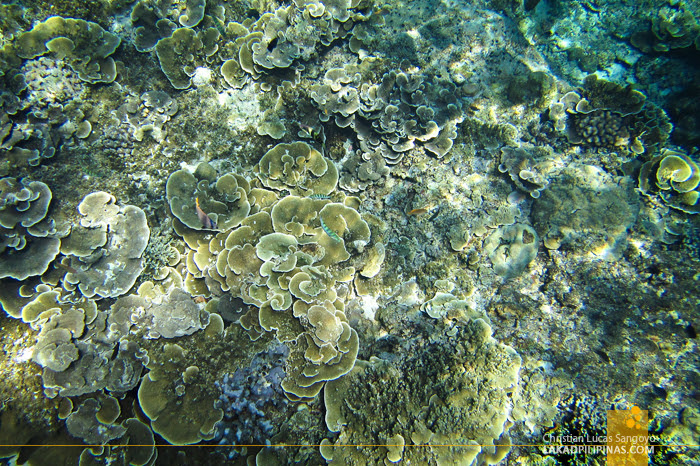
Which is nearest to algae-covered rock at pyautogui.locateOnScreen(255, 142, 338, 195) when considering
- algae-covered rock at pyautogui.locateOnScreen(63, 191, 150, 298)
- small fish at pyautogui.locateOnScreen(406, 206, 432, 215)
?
small fish at pyautogui.locateOnScreen(406, 206, 432, 215)

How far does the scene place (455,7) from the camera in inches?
239

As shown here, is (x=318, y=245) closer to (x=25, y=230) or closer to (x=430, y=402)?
(x=430, y=402)

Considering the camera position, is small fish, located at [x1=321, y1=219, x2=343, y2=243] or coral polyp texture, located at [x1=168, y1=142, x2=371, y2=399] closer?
coral polyp texture, located at [x1=168, y1=142, x2=371, y2=399]

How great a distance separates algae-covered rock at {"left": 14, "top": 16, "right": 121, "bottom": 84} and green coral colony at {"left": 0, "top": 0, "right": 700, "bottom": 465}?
0.03 metres

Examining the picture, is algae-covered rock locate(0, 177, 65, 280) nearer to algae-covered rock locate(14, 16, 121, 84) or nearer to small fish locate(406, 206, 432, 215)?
algae-covered rock locate(14, 16, 121, 84)

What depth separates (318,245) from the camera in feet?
12.1

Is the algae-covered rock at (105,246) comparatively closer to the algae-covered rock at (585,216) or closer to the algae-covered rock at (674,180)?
the algae-covered rock at (585,216)

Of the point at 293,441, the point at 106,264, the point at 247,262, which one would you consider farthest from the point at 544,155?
the point at 106,264

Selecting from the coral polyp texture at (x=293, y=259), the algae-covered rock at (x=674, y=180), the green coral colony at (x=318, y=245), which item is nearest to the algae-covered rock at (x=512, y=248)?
the green coral colony at (x=318, y=245)

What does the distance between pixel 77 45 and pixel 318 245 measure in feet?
13.6

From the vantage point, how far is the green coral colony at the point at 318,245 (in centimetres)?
309

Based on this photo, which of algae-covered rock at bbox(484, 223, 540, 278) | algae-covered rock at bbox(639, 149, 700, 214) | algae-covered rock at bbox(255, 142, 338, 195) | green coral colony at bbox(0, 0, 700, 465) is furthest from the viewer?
algae-covered rock at bbox(639, 149, 700, 214)

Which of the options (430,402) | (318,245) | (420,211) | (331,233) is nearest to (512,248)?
(420,211)

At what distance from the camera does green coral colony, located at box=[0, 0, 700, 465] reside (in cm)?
309
